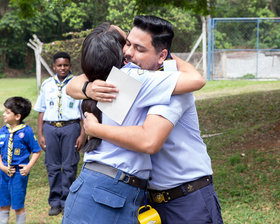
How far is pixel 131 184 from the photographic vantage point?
71.8 inches

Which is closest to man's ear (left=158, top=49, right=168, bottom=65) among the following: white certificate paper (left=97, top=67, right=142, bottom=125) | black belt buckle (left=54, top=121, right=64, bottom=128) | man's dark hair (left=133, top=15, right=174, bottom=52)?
man's dark hair (left=133, top=15, right=174, bottom=52)

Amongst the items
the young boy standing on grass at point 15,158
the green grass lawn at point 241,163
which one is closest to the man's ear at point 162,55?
the young boy standing on grass at point 15,158

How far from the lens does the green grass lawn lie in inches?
193

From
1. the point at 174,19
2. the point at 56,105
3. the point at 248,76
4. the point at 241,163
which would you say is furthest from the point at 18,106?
the point at 174,19

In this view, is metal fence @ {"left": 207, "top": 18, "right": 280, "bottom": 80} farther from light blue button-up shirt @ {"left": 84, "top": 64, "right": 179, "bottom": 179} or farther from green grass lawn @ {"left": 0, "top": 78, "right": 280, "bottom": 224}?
light blue button-up shirt @ {"left": 84, "top": 64, "right": 179, "bottom": 179}

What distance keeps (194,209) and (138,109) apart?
581mm

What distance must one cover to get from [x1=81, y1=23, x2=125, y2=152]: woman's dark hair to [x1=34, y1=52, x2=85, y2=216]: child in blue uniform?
10.5 feet

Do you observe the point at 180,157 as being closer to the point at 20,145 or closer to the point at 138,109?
the point at 138,109

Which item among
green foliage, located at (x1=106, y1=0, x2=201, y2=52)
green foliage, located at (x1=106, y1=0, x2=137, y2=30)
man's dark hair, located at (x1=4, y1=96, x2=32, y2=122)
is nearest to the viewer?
man's dark hair, located at (x1=4, y1=96, x2=32, y2=122)

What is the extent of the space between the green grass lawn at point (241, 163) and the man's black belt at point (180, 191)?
269 centimetres

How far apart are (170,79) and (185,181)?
1.69 ft

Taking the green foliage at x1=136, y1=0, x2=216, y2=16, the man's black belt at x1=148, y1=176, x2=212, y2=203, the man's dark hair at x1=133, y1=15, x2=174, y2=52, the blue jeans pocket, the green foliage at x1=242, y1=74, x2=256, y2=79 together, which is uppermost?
the man's dark hair at x1=133, y1=15, x2=174, y2=52

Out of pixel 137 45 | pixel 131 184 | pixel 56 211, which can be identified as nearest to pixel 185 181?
pixel 131 184

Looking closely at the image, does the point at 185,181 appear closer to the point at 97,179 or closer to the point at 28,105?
the point at 97,179
